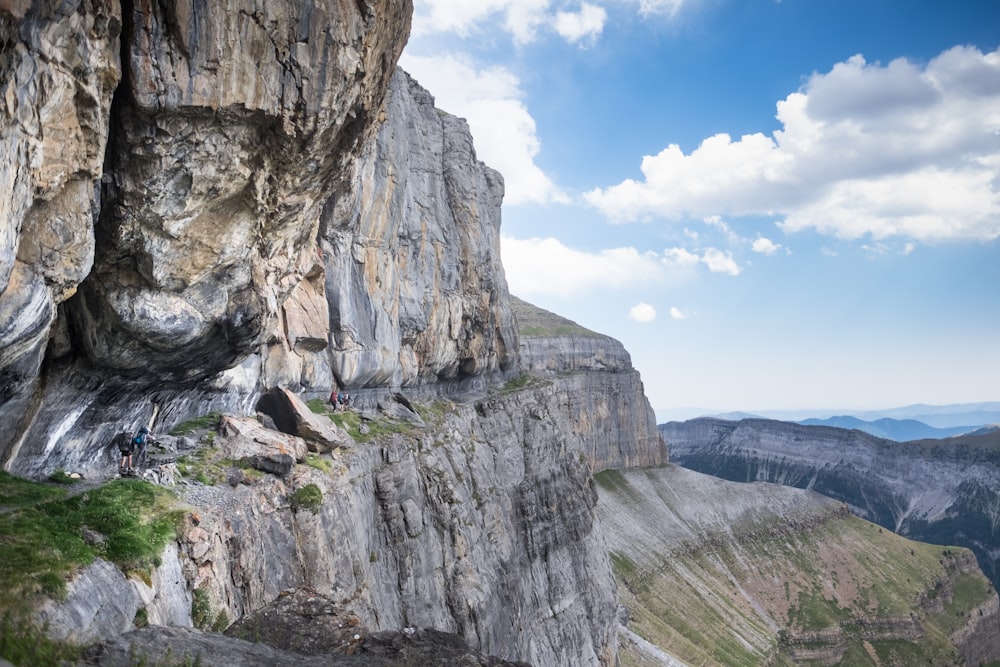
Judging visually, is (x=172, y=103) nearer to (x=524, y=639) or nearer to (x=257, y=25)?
(x=257, y=25)

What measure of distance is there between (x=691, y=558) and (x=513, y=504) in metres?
72.5

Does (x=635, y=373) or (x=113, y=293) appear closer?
(x=113, y=293)

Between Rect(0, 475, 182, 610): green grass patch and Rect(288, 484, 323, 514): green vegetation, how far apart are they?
4.64m

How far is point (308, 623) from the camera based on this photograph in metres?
14.2

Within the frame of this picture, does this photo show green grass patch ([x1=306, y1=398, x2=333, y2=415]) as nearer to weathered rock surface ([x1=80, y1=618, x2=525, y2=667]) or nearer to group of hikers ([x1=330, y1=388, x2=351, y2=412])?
group of hikers ([x1=330, y1=388, x2=351, y2=412])

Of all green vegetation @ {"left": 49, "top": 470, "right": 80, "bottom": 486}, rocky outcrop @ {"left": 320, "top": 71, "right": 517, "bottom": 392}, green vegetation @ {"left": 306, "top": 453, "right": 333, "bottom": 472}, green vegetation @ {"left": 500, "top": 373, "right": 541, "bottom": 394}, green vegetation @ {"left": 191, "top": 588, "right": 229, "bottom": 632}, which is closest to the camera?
green vegetation @ {"left": 191, "top": 588, "right": 229, "bottom": 632}

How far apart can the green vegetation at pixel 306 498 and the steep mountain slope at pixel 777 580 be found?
6417cm

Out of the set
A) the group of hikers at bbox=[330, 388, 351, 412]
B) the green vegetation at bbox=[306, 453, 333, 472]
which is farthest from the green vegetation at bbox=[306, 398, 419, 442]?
the green vegetation at bbox=[306, 453, 333, 472]

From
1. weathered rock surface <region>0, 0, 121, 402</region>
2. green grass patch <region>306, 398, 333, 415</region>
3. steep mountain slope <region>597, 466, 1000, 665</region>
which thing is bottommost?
steep mountain slope <region>597, 466, 1000, 665</region>

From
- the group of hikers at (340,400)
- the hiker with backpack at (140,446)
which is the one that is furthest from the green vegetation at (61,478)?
the group of hikers at (340,400)

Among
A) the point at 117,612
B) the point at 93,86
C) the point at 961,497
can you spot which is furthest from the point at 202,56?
the point at 961,497

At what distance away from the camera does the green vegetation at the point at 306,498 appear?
67.6 feet

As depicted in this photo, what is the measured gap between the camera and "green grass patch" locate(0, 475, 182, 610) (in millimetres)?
10508

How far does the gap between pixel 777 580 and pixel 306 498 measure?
111 meters
